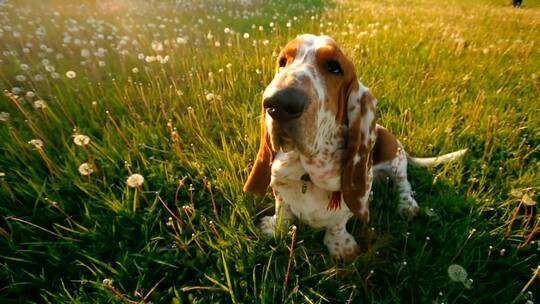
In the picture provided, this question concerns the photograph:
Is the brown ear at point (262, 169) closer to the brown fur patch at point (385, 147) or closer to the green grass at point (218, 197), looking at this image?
the green grass at point (218, 197)

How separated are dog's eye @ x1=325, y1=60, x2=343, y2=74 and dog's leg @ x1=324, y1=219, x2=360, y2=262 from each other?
3.96ft

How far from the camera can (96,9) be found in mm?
7445

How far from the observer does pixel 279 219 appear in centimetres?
233

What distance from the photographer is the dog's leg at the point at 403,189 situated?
2746 millimetres

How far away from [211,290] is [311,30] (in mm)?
6222

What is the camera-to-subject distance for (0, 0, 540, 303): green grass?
2197 millimetres

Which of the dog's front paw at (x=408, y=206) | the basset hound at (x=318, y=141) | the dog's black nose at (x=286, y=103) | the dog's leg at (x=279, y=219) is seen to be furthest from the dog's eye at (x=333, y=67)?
the dog's front paw at (x=408, y=206)

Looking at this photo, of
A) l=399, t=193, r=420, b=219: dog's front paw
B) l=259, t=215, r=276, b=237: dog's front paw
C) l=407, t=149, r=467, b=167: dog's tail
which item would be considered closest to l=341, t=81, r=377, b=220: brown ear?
l=259, t=215, r=276, b=237: dog's front paw

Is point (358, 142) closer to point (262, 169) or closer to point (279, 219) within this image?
point (262, 169)

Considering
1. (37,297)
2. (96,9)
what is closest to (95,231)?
(37,297)

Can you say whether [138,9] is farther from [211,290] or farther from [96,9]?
[211,290]

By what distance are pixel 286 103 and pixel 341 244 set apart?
1.46 metres

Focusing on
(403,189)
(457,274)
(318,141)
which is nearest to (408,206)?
(403,189)

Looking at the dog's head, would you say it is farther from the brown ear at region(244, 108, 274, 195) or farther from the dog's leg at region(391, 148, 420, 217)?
A: the dog's leg at region(391, 148, 420, 217)
